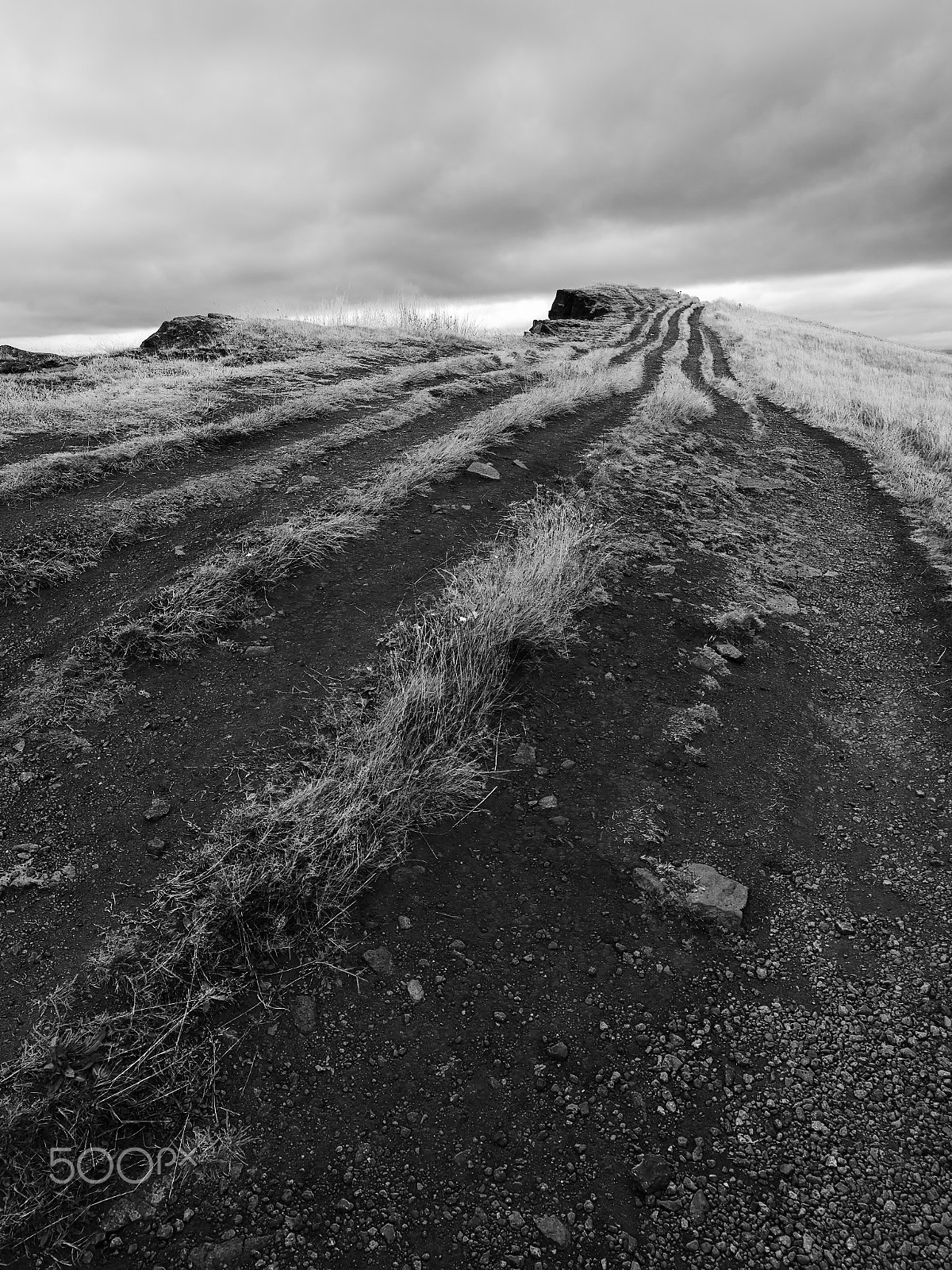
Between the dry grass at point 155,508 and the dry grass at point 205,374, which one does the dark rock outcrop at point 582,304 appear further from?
the dry grass at point 155,508

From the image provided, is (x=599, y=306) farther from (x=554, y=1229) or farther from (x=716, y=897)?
(x=554, y=1229)

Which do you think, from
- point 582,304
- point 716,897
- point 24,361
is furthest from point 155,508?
point 582,304

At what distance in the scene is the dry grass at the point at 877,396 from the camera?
905 centimetres

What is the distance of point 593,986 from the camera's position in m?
2.87

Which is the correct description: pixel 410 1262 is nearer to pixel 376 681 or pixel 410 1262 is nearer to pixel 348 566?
pixel 376 681

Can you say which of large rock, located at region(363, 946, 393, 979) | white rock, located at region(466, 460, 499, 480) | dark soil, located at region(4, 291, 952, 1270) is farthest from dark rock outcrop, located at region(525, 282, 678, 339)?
large rock, located at region(363, 946, 393, 979)

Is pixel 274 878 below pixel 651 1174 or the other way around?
the other way around

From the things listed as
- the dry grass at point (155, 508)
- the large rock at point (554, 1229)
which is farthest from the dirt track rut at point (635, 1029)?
the dry grass at point (155, 508)

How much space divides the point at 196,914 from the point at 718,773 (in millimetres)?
2946

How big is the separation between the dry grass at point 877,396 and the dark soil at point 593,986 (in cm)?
425

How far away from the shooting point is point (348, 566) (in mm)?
5902

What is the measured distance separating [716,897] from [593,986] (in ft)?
2.62

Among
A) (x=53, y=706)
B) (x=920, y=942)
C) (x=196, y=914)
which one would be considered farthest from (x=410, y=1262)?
(x=53, y=706)

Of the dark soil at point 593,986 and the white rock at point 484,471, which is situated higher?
the white rock at point 484,471
